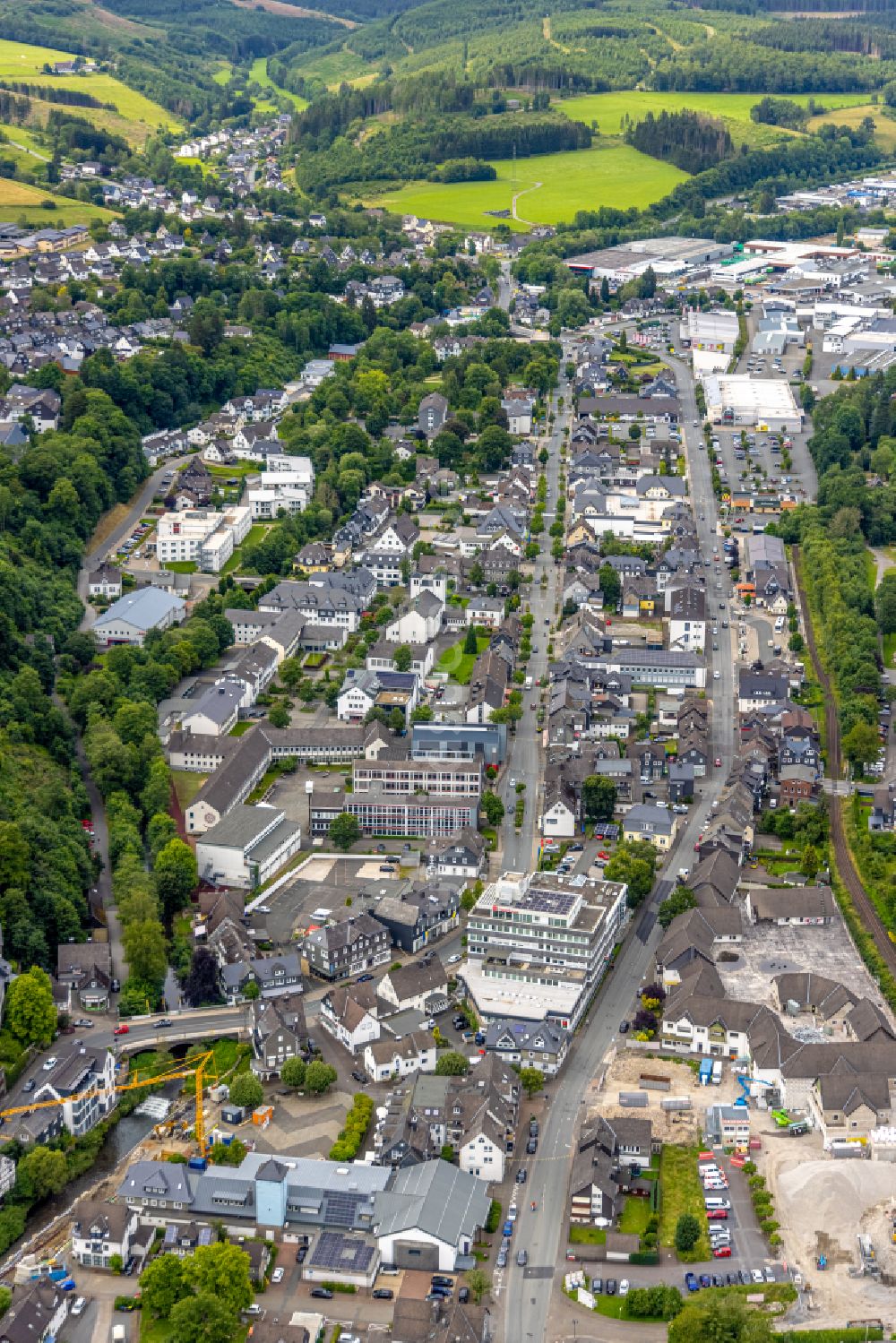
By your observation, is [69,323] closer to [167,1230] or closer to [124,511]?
[124,511]

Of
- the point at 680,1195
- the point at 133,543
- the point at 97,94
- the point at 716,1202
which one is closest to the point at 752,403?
the point at 133,543

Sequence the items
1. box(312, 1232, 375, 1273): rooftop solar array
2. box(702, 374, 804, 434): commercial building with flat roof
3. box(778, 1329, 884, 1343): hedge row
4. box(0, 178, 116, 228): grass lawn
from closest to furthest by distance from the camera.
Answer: box(778, 1329, 884, 1343): hedge row, box(312, 1232, 375, 1273): rooftop solar array, box(702, 374, 804, 434): commercial building with flat roof, box(0, 178, 116, 228): grass lawn

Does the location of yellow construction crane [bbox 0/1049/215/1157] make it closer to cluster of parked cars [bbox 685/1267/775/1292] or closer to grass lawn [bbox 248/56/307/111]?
cluster of parked cars [bbox 685/1267/775/1292]

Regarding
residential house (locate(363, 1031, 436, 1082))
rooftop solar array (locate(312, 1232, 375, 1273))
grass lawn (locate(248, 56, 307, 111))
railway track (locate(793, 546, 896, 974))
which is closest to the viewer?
rooftop solar array (locate(312, 1232, 375, 1273))

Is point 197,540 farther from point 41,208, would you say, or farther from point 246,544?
point 41,208

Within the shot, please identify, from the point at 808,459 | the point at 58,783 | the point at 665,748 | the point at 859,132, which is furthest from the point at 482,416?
the point at 859,132

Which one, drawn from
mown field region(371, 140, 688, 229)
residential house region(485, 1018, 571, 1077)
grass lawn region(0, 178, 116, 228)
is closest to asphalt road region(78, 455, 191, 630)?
residential house region(485, 1018, 571, 1077)
